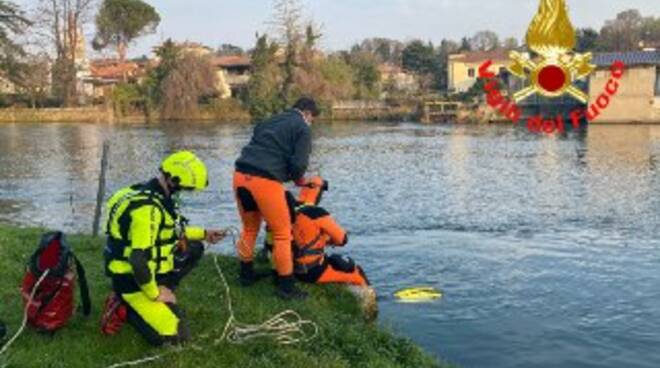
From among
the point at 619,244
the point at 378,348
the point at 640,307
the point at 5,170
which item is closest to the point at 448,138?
the point at 5,170

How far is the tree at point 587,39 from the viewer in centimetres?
Result: 8964

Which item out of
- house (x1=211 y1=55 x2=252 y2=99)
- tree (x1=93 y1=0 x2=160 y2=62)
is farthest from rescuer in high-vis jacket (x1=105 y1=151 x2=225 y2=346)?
tree (x1=93 y1=0 x2=160 y2=62)

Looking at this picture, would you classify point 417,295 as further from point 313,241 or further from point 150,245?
point 150,245

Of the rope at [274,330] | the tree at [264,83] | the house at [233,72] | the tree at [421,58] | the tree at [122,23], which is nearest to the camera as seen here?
the rope at [274,330]

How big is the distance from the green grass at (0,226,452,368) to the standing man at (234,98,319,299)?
1.95 ft

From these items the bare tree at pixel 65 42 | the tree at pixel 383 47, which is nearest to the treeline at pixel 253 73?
the bare tree at pixel 65 42

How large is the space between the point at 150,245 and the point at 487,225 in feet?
44.8

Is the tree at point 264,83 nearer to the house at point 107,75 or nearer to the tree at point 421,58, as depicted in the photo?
the house at point 107,75

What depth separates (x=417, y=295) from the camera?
1254cm

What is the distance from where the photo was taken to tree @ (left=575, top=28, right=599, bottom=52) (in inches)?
3529

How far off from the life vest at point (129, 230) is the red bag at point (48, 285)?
493 millimetres

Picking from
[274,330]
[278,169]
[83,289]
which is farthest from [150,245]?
[278,169]

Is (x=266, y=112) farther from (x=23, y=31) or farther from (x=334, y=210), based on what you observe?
(x=334, y=210)

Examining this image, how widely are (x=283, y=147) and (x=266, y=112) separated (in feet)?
256
